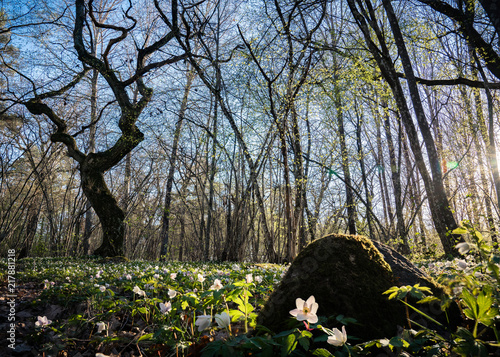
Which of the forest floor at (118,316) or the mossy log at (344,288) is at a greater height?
the mossy log at (344,288)

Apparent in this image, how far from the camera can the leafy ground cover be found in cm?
83

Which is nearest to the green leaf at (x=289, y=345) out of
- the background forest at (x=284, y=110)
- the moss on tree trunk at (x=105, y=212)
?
the background forest at (x=284, y=110)

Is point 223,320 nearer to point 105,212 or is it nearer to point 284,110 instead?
point 284,110

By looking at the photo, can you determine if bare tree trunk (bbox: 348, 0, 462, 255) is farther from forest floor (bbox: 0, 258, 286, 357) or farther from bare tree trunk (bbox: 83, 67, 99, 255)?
bare tree trunk (bbox: 83, 67, 99, 255)

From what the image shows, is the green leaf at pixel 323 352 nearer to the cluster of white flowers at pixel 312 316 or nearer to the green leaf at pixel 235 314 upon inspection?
the cluster of white flowers at pixel 312 316

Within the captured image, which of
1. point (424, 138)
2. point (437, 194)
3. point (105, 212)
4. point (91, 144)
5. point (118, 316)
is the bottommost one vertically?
point (118, 316)

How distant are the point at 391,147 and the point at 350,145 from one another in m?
1.36

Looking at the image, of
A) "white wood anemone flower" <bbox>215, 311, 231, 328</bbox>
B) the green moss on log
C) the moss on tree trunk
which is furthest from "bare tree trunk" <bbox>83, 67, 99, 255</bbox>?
"white wood anemone flower" <bbox>215, 311, 231, 328</bbox>

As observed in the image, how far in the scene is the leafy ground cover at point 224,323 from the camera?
83 centimetres

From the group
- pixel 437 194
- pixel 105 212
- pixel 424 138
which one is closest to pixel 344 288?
pixel 437 194

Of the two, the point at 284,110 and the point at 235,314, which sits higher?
the point at 284,110

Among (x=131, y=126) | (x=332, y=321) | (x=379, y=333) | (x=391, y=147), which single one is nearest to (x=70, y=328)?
(x=332, y=321)

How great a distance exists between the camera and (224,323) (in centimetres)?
93

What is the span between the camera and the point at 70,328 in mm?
1806
